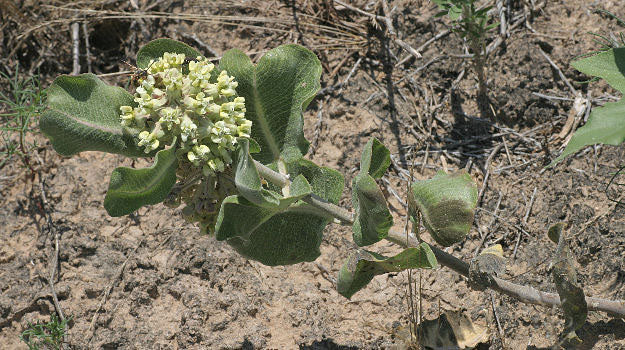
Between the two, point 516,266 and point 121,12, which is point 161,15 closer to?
point 121,12

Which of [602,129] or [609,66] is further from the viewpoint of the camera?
[609,66]

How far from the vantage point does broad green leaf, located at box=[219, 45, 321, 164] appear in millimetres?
2439

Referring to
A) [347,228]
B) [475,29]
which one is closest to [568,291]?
[347,228]

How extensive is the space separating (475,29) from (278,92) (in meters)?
1.35

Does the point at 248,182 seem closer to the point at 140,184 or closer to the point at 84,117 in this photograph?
the point at 140,184

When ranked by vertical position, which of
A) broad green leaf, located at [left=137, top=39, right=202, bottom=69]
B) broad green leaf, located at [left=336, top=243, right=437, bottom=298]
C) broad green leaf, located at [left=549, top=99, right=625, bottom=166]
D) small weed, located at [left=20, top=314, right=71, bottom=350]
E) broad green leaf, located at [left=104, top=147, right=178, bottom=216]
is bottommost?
small weed, located at [left=20, top=314, right=71, bottom=350]

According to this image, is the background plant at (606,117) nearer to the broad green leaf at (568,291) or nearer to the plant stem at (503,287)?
the broad green leaf at (568,291)

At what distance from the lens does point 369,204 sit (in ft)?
7.18

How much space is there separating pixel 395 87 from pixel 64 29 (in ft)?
7.67

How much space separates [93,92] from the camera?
7.18 ft

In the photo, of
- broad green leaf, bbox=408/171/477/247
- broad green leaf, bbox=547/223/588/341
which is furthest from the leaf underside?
broad green leaf, bbox=547/223/588/341

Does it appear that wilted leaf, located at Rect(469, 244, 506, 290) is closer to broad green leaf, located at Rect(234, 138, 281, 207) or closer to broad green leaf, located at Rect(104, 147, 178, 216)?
broad green leaf, located at Rect(234, 138, 281, 207)

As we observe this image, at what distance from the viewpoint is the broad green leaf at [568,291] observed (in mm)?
2404

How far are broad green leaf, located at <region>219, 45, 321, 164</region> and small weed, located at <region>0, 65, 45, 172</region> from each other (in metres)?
1.59
